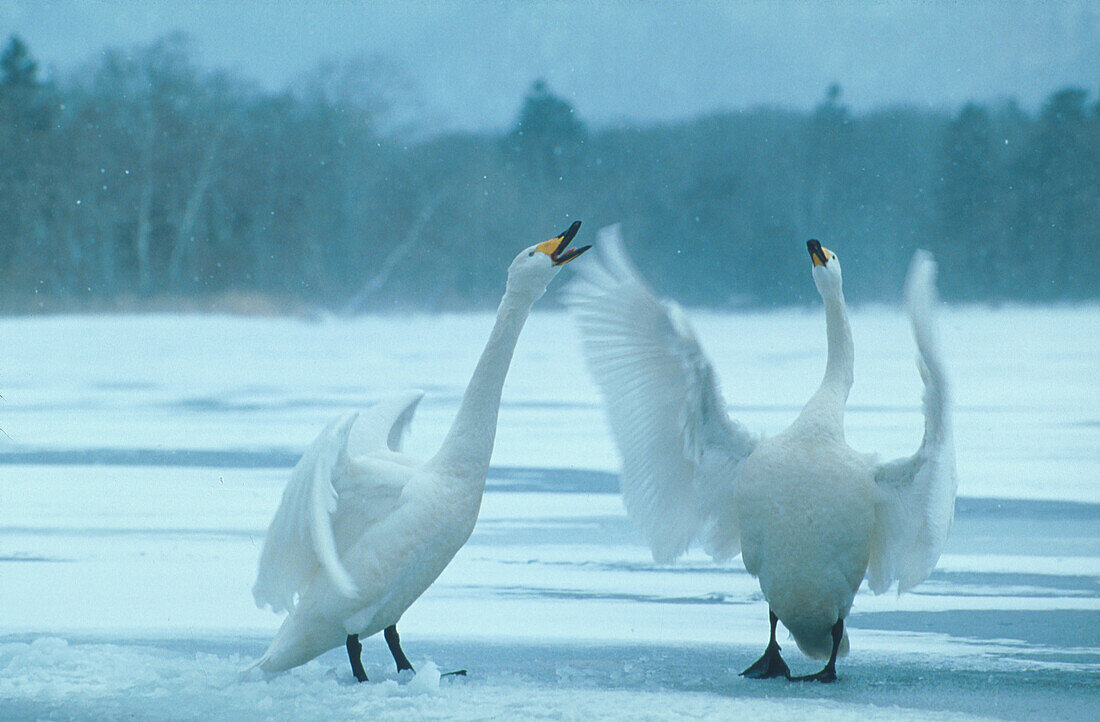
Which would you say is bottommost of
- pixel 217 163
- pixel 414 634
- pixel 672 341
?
pixel 414 634

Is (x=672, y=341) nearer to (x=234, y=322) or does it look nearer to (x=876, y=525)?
(x=876, y=525)

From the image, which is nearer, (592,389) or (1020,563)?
(1020,563)

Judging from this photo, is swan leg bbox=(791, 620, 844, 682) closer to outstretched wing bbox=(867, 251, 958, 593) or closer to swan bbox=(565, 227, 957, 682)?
swan bbox=(565, 227, 957, 682)

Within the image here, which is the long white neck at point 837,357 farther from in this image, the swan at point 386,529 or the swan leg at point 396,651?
the swan leg at point 396,651

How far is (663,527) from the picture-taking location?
15.0 feet

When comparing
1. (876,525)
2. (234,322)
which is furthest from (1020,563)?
(234,322)

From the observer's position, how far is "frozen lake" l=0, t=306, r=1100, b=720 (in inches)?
147

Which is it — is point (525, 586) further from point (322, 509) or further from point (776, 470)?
point (322, 509)

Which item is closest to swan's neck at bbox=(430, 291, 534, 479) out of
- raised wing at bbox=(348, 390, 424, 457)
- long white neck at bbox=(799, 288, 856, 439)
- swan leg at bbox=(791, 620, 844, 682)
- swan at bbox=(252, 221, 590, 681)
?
swan at bbox=(252, 221, 590, 681)

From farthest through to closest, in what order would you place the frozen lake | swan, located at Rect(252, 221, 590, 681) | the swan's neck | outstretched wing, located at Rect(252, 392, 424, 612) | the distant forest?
the distant forest < the swan's neck < swan, located at Rect(252, 221, 590, 681) < the frozen lake < outstretched wing, located at Rect(252, 392, 424, 612)

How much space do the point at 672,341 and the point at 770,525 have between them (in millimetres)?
664

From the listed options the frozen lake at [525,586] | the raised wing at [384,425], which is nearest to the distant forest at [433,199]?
the frozen lake at [525,586]

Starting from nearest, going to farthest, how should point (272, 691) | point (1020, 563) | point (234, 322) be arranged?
point (272, 691) < point (1020, 563) < point (234, 322)

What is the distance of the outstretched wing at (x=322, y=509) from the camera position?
357cm
